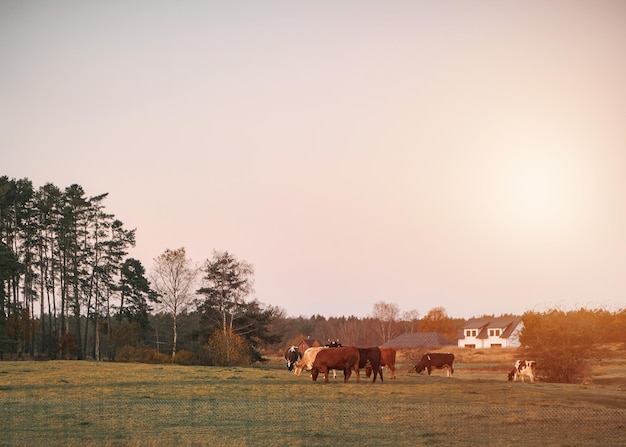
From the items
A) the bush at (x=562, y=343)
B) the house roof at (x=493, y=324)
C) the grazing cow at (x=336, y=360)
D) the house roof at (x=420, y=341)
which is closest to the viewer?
the grazing cow at (x=336, y=360)

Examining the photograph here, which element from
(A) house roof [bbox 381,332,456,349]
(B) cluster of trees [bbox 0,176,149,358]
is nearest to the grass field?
(B) cluster of trees [bbox 0,176,149,358]

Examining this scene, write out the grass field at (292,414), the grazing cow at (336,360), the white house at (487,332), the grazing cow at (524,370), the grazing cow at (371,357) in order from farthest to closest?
the white house at (487,332) < the grazing cow at (524,370) < the grazing cow at (371,357) < the grazing cow at (336,360) < the grass field at (292,414)

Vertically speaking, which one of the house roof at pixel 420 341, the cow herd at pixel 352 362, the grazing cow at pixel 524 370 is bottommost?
the house roof at pixel 420 341

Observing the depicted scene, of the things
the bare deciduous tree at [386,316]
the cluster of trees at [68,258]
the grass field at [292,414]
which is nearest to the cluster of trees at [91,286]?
the cluster of trees at [68,258]

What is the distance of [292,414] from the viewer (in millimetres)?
22953

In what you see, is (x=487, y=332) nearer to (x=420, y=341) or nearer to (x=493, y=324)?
(x=493, y=324)

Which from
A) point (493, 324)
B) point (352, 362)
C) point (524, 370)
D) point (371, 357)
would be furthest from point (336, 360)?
point (493, 324)

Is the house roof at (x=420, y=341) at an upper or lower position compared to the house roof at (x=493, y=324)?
lower

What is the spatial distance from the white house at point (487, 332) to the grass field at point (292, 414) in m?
77.0

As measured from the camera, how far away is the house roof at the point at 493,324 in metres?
114

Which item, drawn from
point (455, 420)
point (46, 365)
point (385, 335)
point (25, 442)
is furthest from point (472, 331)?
point (25, 442)

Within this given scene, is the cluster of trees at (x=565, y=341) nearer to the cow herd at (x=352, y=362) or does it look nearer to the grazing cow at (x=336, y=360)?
the cow herd at (x=352, y=362)

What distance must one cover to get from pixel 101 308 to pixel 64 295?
14.2 feet

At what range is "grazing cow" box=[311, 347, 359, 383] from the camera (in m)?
41.2
